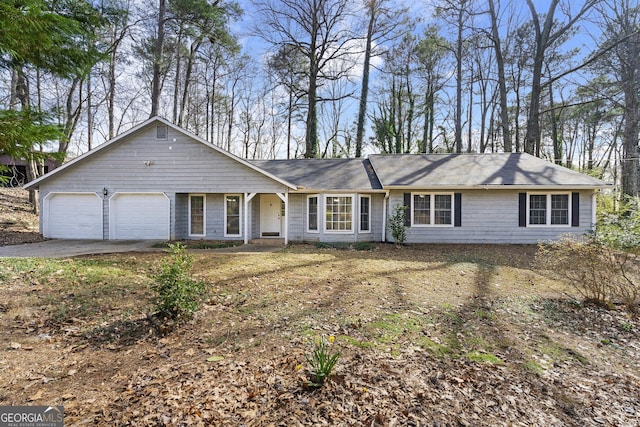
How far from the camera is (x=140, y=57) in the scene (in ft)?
54.8

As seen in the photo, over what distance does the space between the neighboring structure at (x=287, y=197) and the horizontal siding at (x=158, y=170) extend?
0.13ft

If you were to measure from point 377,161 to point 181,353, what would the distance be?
520 inches

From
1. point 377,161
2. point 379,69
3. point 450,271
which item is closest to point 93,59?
point 450,271

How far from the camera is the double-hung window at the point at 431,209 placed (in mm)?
12375

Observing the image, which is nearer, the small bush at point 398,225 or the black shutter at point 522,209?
the small bush at point 398,225

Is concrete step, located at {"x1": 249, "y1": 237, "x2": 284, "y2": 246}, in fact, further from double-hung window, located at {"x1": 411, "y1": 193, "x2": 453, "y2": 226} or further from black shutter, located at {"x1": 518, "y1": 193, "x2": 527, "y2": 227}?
black shutter, located at {"x1": 518, "y1": 193, "x2": 527, "y2": 227}

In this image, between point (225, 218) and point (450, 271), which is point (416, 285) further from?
point (225, 218)

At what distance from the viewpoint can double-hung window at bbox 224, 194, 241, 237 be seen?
42.9 feet

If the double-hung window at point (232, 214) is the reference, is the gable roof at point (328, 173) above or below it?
above

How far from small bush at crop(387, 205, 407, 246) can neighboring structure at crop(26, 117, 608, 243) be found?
47cm

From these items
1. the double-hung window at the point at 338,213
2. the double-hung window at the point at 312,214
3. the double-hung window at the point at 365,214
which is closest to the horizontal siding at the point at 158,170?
the double-hung window at the point at 312,214

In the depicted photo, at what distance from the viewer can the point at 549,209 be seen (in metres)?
12.0

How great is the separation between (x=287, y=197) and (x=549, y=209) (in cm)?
1053
